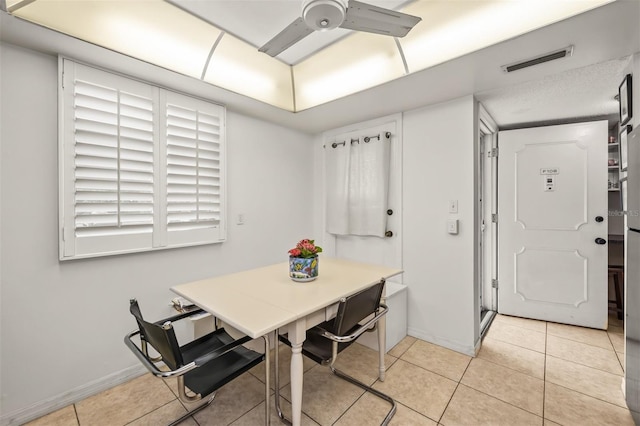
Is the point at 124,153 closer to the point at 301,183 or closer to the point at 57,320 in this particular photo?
the point at 57,320

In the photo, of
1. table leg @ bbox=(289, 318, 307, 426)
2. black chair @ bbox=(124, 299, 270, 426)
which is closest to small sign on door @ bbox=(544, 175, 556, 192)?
table leg @ bbox=(289, 318, 307, 426)

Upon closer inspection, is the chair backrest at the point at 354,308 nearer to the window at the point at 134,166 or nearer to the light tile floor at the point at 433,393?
the light tile floor at the point at 433,393

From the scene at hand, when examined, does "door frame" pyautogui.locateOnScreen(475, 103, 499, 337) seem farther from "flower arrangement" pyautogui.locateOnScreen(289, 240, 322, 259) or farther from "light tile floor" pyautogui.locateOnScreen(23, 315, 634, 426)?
"flower arrangement" pyautogui.locateOnScreen(289, 240, 322, 259)

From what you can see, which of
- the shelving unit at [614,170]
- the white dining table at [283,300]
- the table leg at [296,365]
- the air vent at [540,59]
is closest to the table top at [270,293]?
the white dining table at [283,300]

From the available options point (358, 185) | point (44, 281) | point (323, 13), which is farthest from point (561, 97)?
point (44, 281)

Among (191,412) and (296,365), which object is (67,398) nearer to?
(191,412)

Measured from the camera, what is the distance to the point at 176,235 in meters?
2.25

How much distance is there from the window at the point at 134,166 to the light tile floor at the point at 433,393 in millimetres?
1043

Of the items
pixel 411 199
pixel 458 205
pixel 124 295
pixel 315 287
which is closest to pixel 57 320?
pixel 124 295

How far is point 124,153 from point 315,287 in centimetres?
169

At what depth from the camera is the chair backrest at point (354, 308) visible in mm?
1422

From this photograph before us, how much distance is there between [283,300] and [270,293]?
0.51 ft

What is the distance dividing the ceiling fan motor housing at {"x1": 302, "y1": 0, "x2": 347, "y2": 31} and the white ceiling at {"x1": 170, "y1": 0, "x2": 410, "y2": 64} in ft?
1.98

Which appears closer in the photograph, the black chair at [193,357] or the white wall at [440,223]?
the black chair at [193,357]
